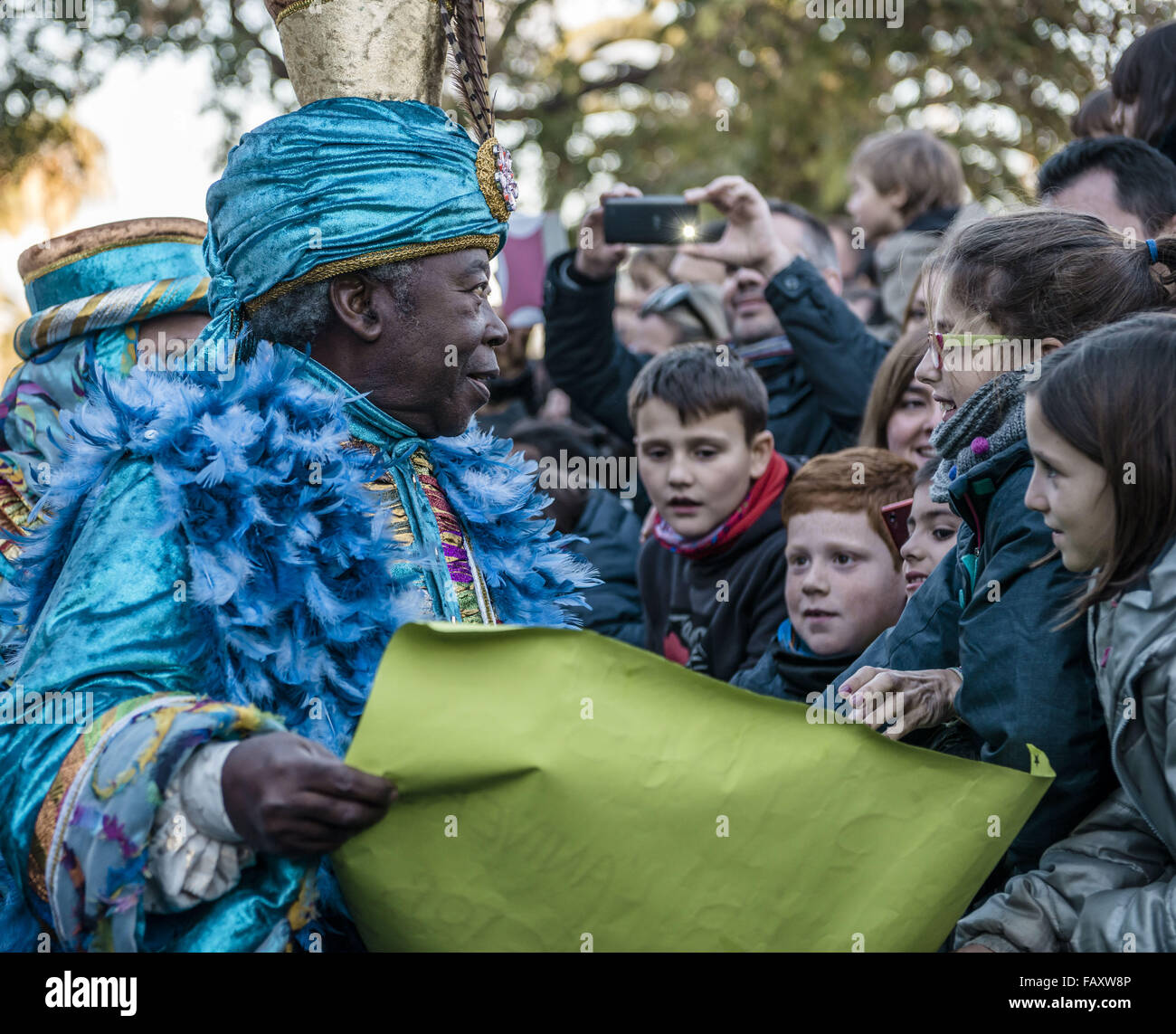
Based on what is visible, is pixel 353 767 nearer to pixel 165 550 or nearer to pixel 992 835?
pixel 165 550

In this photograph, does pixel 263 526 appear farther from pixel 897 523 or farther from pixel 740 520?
pixel 740 520

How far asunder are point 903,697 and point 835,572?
3.93 ft

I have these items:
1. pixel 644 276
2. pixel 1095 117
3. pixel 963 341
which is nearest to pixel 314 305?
pixel 963 341

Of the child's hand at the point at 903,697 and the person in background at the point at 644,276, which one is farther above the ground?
the person in background at the point at 644,276

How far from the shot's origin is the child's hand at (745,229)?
4.12 meters

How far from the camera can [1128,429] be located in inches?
75.2

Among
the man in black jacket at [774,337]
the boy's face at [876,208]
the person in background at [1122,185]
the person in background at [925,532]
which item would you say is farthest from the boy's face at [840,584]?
the boy's face at [876,208]

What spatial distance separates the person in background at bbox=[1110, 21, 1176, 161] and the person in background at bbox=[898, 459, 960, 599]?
1166 mm

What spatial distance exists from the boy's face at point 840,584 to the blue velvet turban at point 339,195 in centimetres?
140

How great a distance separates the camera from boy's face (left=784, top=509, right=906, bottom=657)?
333 cm

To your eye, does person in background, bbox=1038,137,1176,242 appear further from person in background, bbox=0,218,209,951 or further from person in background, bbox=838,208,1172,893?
person in background, bbox=0,218,209,951

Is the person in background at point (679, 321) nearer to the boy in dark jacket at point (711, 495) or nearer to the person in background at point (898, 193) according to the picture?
the person in background at point (898, 193)

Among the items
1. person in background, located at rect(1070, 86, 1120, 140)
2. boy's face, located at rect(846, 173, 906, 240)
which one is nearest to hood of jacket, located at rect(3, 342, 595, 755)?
person in background, located at rect(1070, 86, 1120, 140)

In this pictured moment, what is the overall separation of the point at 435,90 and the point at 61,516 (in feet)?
3.44
